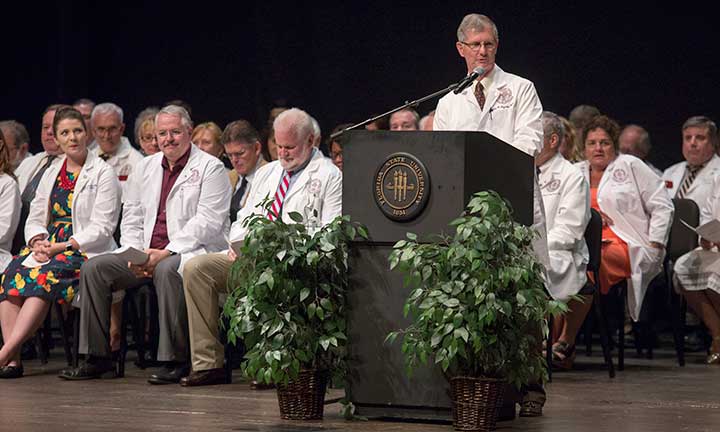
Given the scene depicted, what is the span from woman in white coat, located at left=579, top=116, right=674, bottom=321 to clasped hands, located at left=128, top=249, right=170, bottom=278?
2486mm

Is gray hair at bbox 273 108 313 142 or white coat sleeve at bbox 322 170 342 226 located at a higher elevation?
gray hair at bbox 273 108 313 142

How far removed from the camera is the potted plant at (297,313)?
14.0ft

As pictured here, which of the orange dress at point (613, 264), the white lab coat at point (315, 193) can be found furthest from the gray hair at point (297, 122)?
the orange dress at point (613, 264)

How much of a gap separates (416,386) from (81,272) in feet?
8.34

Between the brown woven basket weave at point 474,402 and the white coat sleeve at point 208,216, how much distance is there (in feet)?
7.95

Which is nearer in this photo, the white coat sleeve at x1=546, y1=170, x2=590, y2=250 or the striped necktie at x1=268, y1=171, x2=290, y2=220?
the striped necktie at x1=268, y1=171, x2=290, y2=220

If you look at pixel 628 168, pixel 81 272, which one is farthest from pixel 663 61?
pixel 81 272

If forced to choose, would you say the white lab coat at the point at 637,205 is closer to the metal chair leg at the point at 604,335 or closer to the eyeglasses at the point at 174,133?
the metal chair leg at the point at 604,335

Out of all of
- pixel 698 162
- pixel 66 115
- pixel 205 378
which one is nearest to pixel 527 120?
pixel 205 378

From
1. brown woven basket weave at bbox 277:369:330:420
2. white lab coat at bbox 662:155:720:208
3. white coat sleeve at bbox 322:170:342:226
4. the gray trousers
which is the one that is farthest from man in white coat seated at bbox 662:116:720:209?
brown woven basket weave at bbox 277:369:330:420

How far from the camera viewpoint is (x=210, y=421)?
427 centimetres

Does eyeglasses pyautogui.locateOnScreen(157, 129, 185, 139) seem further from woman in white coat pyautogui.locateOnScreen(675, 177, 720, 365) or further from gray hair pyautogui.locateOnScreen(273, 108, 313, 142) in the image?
woman in white coat pyautogui.locateOnScreen(675, 177, 720, 365)

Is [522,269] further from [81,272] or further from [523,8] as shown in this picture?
[523,8]

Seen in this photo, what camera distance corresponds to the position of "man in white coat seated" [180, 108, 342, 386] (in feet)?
18.9
